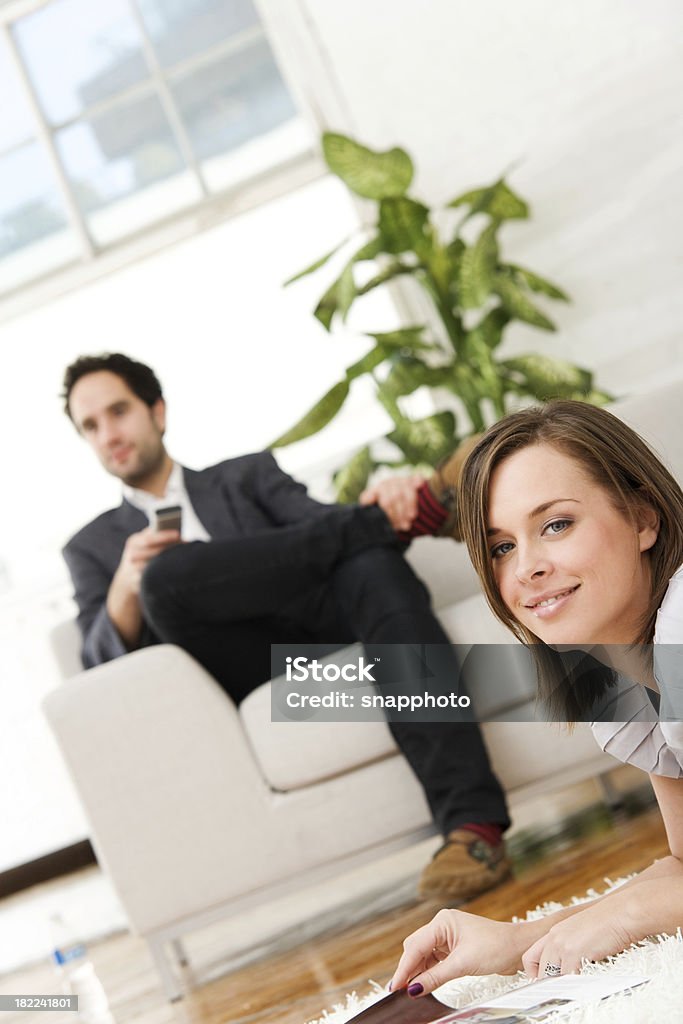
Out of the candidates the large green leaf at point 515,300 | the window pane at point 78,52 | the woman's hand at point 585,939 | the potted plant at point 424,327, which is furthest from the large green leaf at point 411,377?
the woman's hand at point 585,939

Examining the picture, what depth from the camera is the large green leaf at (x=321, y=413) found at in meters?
2.64

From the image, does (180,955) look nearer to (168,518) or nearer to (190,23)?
(168,518)

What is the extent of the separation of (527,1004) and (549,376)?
82.5 inches

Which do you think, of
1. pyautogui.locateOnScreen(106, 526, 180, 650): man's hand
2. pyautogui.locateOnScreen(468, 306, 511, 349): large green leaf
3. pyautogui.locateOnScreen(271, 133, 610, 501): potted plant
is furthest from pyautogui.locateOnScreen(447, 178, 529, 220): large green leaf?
pyautogui.locateOnScreen(106, 526, 180, 650): man's hand

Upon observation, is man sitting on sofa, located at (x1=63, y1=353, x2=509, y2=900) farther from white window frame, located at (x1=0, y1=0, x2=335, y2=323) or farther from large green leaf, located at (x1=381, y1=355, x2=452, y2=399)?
white window frame, located at (x1=0, y1=0, x2=335, y2=323)

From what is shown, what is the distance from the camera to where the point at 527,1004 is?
29.4 inches

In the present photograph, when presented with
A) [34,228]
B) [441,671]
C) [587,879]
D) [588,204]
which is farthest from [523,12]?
[587,879]

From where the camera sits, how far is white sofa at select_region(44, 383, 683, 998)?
1677 mm

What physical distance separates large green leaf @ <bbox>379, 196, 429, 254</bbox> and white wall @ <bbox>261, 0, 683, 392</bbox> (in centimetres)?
48

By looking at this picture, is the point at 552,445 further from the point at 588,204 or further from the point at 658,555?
the point at 588,204

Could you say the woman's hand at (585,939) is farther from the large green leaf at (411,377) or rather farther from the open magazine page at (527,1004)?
the large green leaf at (411,377)

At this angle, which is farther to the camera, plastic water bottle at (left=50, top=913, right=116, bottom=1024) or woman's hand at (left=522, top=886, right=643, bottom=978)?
plastic water bottle at (left=50, top=913, right=116, bottom=1024)

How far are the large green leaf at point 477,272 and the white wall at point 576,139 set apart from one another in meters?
0.43

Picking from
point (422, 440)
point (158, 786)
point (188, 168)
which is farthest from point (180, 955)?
point (188, 168)
